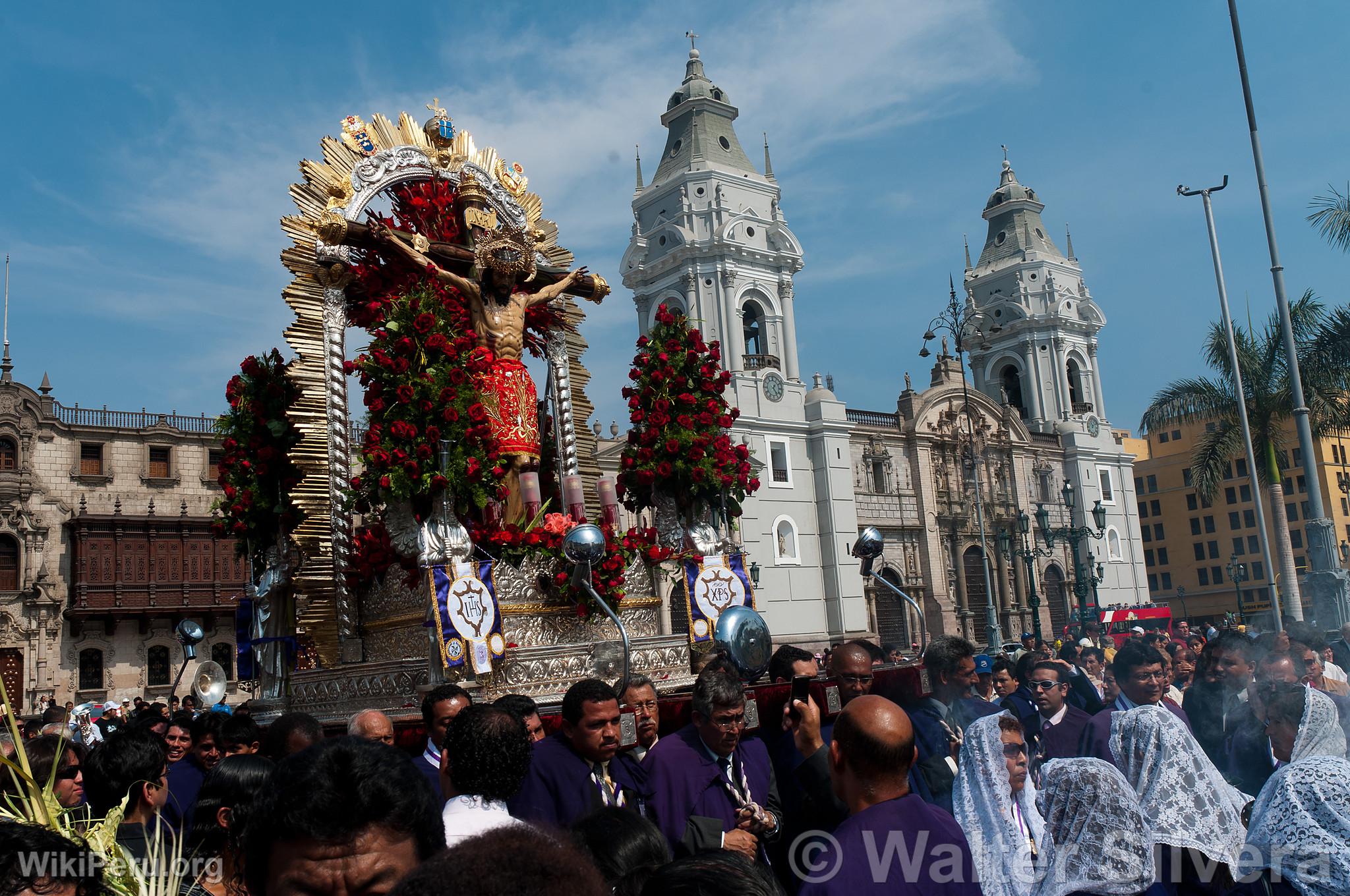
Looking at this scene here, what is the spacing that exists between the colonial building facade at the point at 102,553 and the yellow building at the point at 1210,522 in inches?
1819

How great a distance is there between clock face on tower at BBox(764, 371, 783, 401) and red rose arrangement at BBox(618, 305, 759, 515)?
24.5 metres

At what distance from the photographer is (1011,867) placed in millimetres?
3736

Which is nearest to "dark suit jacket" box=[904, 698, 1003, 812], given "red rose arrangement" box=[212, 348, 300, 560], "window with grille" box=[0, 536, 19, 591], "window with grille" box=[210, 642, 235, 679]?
"red rose arrangement" box=[212, 348, 300, 560]

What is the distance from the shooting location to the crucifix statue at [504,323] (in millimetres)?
10633

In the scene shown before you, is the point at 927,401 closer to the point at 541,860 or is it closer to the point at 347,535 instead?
the point at 347,535

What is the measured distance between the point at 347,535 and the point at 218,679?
4.85 meters

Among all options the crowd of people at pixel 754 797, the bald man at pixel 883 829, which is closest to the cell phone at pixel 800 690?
the crowd of people at pixel 754 797

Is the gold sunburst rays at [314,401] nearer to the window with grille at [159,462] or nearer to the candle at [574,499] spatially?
the candle at [574,499]

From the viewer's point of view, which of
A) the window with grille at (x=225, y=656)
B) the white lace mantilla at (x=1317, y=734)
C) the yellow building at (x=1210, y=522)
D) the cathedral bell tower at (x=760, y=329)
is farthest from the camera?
the yellow building at (x=1210, y=522)

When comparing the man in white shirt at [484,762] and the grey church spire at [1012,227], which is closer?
the man in white shirt at [484,762]

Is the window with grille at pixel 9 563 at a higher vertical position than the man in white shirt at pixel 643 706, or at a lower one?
higher

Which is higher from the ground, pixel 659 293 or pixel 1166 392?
pixel 659 293

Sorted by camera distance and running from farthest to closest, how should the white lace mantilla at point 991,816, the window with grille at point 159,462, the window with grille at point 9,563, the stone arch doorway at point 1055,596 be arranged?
the stone arch doorway at point 1055,596 → the window with grille at point 159,462 → the window with grille at point 9,563 → the white lace mantilla at point 991,816

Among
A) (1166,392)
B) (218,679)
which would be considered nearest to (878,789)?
(218,679)
